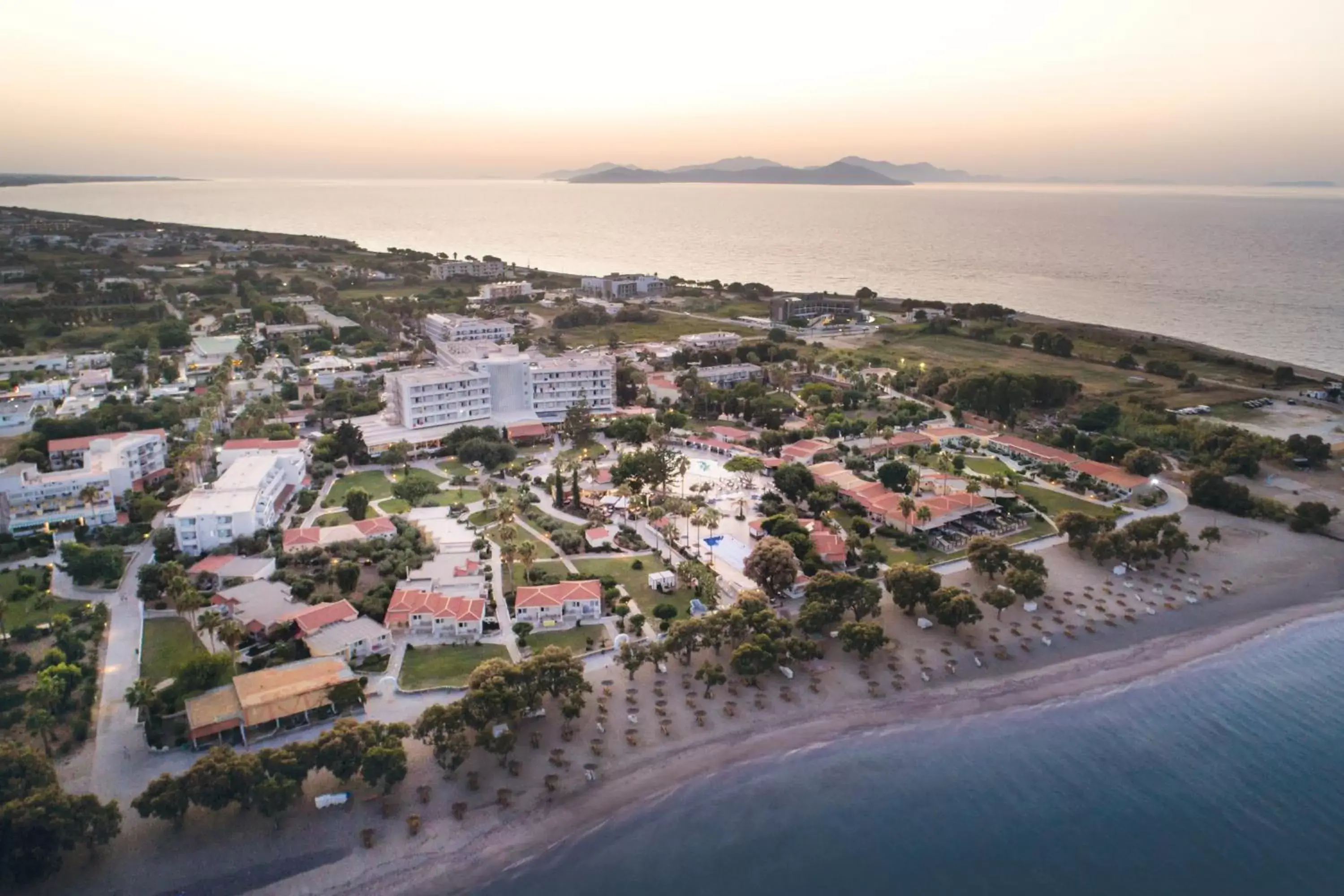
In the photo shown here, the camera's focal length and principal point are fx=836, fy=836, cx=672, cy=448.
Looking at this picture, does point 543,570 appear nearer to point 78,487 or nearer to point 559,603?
point 559,603

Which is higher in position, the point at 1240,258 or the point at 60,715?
the point at 1240,258

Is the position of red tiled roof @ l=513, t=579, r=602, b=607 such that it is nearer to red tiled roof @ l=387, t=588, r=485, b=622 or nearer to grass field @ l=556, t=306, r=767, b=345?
red tiled roof @ l=387, t=588, r=485, b=622

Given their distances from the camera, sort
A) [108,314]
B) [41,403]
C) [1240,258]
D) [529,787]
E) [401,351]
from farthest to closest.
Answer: [1240,258] → [108,314] → [401,351] → [41,403] → [529,787]

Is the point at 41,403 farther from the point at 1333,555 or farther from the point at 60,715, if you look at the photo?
the point at 1333,555

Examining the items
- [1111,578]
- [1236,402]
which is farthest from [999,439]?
[1236,402]

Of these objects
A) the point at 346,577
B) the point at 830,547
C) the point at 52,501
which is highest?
the point at 52,501

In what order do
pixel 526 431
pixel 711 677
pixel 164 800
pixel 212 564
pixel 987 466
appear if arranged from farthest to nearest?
pixel 526 431, pixel 987 466, pixel 212 564, pixel 711 677, pixel 164 800

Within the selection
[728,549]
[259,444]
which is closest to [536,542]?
[728,549]
